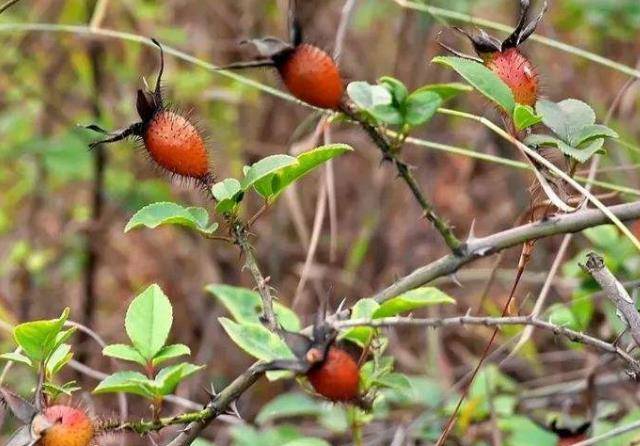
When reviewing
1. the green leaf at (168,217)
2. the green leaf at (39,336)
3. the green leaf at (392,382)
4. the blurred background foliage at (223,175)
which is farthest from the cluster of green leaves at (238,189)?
the blurred background foliage at (223,175)

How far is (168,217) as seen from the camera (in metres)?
0.92

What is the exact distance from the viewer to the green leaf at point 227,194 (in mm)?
925

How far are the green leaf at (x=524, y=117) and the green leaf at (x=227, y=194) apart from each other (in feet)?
0.84

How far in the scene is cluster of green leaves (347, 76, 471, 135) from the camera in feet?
3.00

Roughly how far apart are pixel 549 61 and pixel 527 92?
2.01 metres

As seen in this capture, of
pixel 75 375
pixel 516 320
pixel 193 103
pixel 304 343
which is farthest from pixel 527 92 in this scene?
pixel 193 103

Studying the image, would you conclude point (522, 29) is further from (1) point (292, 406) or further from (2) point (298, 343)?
(1) point (292, 406)

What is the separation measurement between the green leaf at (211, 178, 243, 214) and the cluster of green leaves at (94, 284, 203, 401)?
12 cm

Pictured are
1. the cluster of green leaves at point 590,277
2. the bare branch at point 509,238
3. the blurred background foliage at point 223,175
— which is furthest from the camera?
the blurred background foliage at point 223,175

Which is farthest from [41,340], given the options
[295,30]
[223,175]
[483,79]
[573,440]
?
[223,175]

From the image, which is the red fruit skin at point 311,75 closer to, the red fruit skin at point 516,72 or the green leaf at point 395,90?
the green leaf at point 395,90

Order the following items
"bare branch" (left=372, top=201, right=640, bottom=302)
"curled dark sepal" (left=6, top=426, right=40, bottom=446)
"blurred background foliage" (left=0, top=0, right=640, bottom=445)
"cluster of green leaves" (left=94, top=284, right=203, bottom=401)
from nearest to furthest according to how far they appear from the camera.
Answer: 1. "curled dark sepal" (left=6, top=426, right=40, bottom=446)
2. "cluster of green leaves" (left=94, top=284, right=203, bottom=401)
3. "bare branch" (left=372, top=201, right=640, bottom=302)
4. "blurred background foliage" (left=0, top=0, right=640, bottom=445)

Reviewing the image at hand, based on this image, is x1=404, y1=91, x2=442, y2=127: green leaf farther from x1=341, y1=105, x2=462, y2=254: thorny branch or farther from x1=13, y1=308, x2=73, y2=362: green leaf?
x1=13, y1=308, x2=73, y2=362: green leaf

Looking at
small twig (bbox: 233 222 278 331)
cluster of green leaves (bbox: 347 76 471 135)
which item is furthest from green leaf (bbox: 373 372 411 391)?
cluster of green leaves (bbox: 347 76 471 135)
